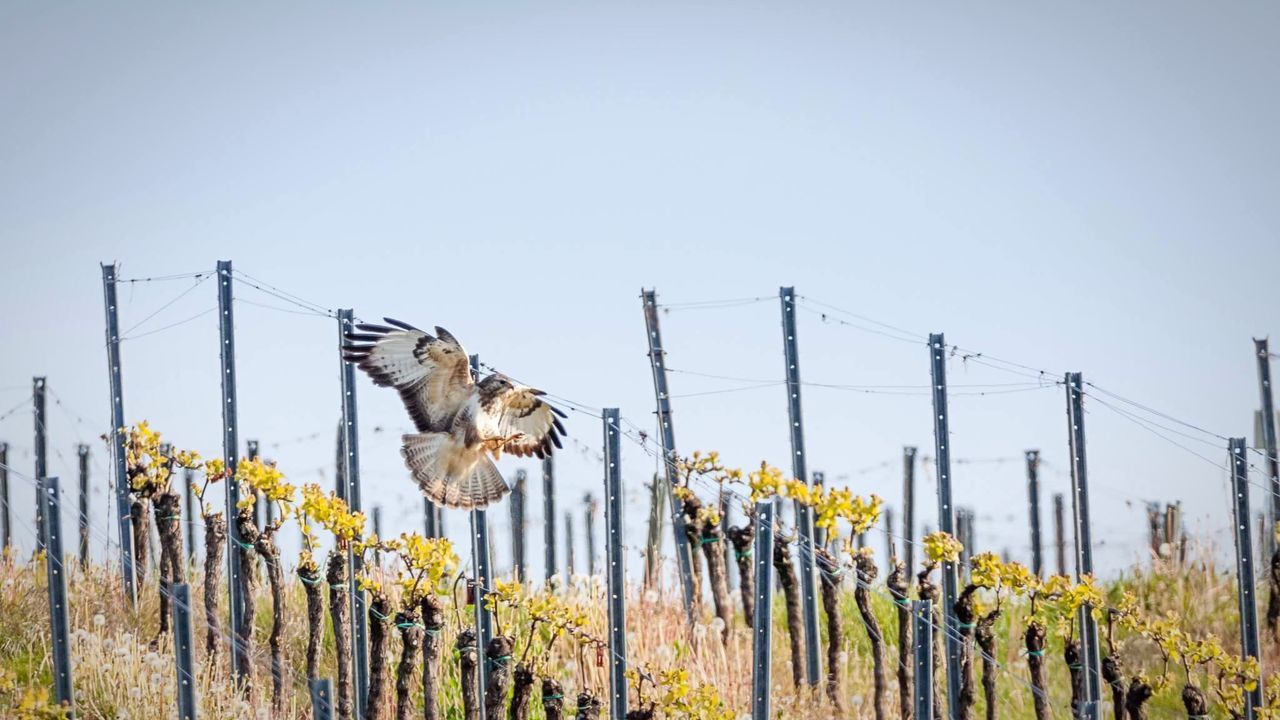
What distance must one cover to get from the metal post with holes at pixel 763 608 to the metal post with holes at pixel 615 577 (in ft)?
3.38

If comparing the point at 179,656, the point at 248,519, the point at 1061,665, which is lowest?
the point at 1061,665

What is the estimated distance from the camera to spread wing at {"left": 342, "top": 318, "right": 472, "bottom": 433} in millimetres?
11219

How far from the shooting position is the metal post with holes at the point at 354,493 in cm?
1185

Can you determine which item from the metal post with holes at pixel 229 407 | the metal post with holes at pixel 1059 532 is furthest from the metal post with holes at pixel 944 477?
the metal post with holes at pixel 1059 532

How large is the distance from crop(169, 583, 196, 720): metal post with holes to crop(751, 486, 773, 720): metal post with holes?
3.54 m

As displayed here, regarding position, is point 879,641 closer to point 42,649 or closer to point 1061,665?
point 1061,665

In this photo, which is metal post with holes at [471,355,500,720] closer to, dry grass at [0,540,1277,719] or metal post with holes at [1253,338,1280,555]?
dry grass at [0,540,1277,719]

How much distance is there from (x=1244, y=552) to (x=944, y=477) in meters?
2.92

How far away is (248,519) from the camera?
40.3 feet

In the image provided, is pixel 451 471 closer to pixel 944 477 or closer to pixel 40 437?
pixel 944 477

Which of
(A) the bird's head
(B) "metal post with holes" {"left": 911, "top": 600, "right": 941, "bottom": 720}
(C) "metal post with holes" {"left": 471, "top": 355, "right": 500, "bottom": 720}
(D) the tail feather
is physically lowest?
(B) "metal post with holes" {"left": 911, "top": 600, "right": 941, "bottom": 720}

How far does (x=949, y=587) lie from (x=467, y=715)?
13.3ft

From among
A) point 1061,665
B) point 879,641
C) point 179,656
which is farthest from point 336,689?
point 1061,665

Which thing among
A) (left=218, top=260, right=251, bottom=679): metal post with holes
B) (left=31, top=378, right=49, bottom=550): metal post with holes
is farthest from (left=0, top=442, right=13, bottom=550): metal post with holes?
(left=218, top=260, right=251, bottom=679): metal post with holes
